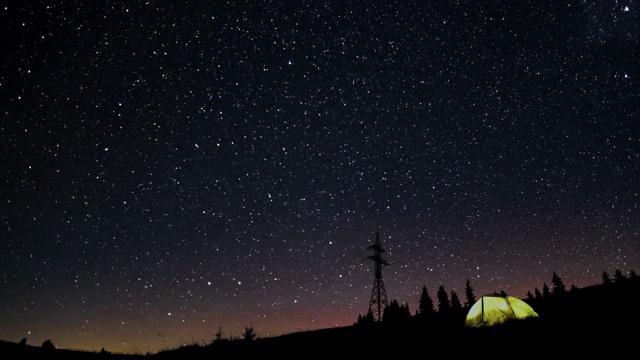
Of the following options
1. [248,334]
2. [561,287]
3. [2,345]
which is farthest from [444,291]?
[2,345]

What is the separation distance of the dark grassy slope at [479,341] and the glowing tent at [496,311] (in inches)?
29.2

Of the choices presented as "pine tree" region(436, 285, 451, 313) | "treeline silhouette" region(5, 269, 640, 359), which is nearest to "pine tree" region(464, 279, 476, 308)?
"pine tree" region(436, 285, 451, 313)

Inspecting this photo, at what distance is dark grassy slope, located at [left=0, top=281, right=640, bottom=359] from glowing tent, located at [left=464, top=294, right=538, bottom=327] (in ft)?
2.43

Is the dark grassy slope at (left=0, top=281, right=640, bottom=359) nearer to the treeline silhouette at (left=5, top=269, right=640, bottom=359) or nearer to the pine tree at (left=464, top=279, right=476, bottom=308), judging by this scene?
the treeline silhouette at (left=5, top=269, right=640, bottom=359)

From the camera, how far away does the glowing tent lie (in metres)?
13.2

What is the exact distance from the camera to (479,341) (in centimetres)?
1027

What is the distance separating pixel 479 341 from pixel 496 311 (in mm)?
3923

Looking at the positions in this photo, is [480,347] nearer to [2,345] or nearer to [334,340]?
[334,340]

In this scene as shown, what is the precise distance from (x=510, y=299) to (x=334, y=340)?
728 cm

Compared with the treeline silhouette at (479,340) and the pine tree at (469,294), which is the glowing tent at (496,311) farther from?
the pine tree at (469,294)

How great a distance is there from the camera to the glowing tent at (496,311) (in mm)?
13219

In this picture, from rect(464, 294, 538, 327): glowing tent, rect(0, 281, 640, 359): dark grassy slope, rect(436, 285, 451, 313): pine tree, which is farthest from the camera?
rect(436, 285, 451, 313): pine tree

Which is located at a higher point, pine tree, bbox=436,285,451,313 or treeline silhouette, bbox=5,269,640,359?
pine tree, bbox=436,285,451,313

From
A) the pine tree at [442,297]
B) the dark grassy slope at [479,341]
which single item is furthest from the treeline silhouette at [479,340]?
the pine tree at [442,297]
